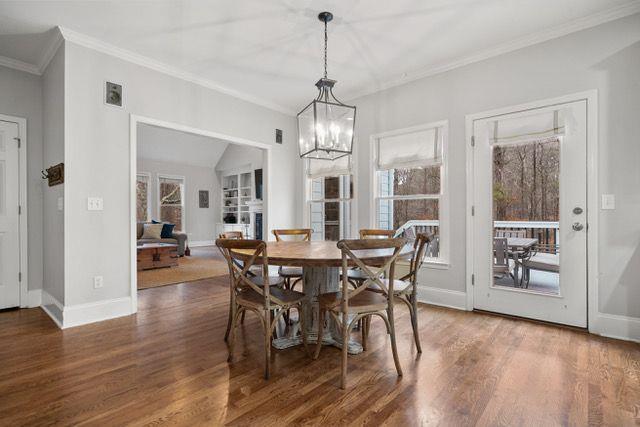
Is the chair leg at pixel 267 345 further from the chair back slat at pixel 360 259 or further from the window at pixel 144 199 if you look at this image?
the window at pixel 144 199

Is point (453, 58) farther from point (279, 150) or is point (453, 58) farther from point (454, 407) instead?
point (454, 407)

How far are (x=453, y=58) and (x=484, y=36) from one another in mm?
423

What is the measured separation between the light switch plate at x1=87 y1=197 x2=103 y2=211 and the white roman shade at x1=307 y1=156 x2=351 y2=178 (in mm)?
2761

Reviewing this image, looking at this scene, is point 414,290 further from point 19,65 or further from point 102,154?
point 19,65

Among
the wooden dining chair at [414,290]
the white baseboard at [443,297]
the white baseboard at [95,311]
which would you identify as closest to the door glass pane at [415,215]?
the white baseboard at [443,297]

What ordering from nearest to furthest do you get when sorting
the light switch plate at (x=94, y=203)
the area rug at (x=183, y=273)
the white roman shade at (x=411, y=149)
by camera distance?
the light switch plate at (x=94, y=203)
the white roman shade at (x=411, y=149)
the area rug at (x=183, y=273)

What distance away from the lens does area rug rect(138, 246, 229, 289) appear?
190 inches

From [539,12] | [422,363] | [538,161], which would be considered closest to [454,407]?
[422,363]

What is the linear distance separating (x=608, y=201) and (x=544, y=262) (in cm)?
72

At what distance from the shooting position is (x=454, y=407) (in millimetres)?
1702

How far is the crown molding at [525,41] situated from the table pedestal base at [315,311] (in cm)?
259

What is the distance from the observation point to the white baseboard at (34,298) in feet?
11.8

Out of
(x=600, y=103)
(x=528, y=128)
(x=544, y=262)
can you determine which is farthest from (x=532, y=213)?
(x=600, y=103)

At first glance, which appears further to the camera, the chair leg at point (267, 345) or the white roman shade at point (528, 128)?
the white roman shade at point (528, 128)
